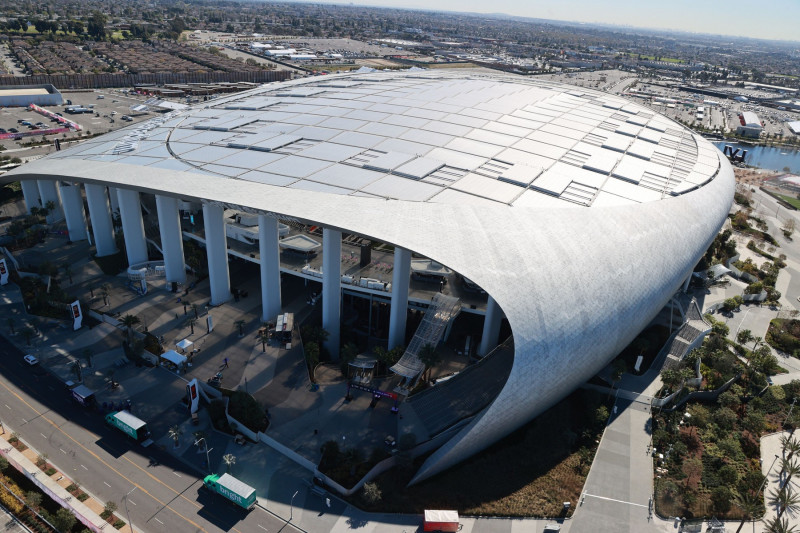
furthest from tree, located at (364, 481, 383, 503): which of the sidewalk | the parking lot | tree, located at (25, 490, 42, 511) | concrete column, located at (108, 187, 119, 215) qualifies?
the parking lot

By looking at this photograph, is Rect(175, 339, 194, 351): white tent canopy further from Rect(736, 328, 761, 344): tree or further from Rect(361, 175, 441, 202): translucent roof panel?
Result: Rect(736, 328, 761, 344): tree

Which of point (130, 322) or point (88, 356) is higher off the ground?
point (130, 322)

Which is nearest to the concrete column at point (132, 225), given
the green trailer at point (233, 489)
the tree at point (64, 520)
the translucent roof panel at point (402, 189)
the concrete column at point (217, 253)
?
the concrete column at point (217, 253)

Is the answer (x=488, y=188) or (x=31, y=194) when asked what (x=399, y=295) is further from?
(x=31, y=194)

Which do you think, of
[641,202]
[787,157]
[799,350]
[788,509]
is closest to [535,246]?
[641,202]

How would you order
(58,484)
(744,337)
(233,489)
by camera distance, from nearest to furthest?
(233,489) < (58,484) < (744,337)

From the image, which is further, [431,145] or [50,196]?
[50,196]

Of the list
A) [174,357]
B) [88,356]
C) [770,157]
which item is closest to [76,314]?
[88,356]
